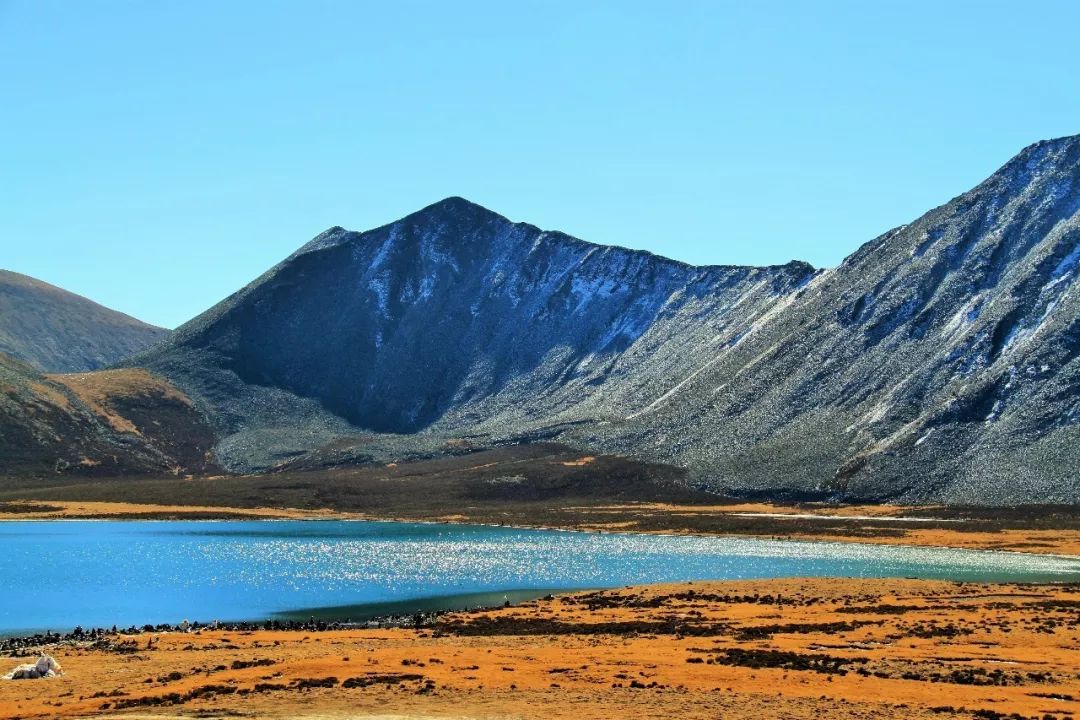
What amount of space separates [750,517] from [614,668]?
412 feet

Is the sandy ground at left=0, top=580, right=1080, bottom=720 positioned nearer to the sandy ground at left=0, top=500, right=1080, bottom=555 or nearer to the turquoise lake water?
the turquoise lake water

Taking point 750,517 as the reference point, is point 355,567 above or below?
below

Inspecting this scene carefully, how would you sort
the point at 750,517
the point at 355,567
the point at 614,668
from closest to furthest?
the point at 614,668 < the point at 355,567 < the point at 750,517

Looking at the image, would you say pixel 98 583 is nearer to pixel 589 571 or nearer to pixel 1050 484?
pixel 589 571

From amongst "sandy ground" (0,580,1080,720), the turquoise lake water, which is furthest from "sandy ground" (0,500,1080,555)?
"sandy ground" (0,580,1080,720)

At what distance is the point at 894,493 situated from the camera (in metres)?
178

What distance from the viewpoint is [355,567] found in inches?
4208

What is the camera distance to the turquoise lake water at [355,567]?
258 feet

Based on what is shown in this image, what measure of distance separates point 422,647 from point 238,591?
3715cm

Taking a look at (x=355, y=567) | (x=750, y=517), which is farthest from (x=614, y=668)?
(x=750, y=517)

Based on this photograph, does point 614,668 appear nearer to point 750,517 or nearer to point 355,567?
point 355,567

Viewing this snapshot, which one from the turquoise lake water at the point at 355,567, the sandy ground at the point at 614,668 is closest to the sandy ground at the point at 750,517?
the turquoise lake water at the point at 355,567

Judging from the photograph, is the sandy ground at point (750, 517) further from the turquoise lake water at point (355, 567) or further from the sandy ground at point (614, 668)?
the sandy ground at point (614, 668)

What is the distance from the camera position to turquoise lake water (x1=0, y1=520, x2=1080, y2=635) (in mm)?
78688
